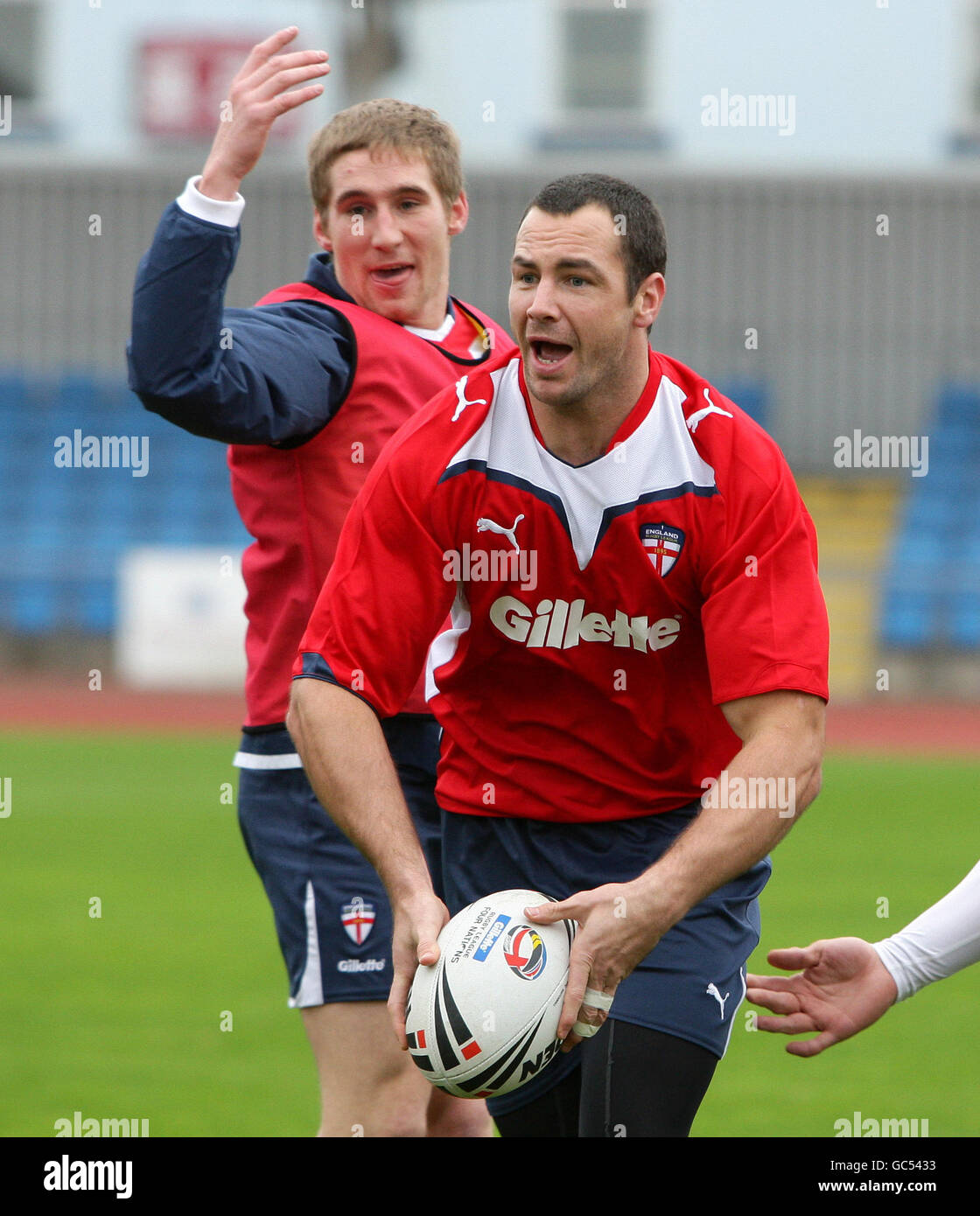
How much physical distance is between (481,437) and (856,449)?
19040 mm

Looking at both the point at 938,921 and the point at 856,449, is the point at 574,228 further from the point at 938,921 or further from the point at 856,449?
the point at 856,449

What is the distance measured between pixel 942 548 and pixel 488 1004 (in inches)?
708

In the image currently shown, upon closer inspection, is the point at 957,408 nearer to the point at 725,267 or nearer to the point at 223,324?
the point at 725,267

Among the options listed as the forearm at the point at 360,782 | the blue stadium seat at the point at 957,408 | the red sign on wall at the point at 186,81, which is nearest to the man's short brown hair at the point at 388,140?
the forearm at the point at 360,782

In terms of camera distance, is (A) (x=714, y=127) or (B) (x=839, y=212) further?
(A) (x=714, y=127)

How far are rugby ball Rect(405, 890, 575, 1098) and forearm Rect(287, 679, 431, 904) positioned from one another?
0.15m

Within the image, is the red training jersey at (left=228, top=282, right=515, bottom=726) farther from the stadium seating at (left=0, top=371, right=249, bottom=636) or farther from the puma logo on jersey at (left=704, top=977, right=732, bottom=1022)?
the stadium seating at (left=0, top=371, right=249, bottom=636)

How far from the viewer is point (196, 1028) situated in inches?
283

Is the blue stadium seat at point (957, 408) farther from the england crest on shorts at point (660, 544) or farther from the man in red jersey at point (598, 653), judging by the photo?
the england crest on shorts at point (660, 544)

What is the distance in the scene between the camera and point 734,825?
328 centimetres

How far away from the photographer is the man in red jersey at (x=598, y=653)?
3.38 m

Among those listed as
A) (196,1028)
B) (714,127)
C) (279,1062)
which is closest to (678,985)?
(279,1062)

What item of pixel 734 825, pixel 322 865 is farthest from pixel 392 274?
pixel 734 825

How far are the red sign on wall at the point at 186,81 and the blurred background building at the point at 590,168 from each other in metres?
0.04
